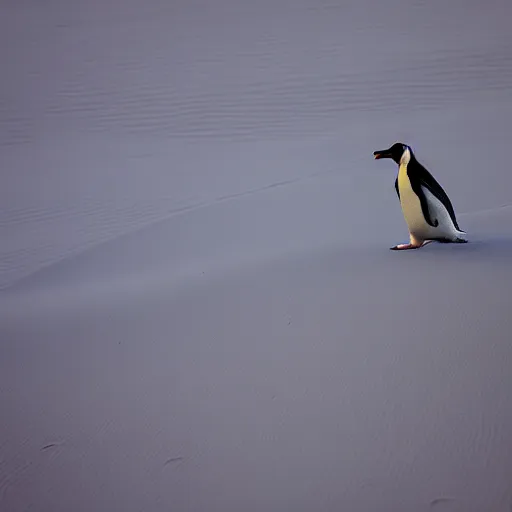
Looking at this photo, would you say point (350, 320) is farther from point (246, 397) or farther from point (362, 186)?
point (362, 186)

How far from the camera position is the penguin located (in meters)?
3.88

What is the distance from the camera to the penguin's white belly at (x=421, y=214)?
3883 mm

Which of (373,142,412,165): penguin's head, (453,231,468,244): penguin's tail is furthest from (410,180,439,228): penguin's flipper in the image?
(453,231,468,244): penguin's tail

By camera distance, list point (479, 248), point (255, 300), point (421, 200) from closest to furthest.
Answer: point (255, 300) → point (421, 200) → point (479, 248)

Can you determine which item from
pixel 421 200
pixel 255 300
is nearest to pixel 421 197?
pixel 421 200

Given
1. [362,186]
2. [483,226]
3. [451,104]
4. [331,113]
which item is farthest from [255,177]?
[483,226]

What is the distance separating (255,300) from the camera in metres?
3.68

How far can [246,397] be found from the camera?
2688 mm

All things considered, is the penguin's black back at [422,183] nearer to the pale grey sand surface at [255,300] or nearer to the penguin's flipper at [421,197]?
the penguin's flipper at [421,197]

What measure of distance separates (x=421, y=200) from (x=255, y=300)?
1091 mm

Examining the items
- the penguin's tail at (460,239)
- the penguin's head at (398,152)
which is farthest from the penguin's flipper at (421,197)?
the penguin's tail at (460,239)

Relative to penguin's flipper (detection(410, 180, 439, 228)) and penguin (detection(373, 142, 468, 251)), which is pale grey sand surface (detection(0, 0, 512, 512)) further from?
penguin's flipper (detection(410, 180, 439, 228))

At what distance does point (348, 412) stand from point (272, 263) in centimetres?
200

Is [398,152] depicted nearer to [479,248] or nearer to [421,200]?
[421,200]
